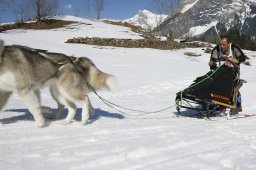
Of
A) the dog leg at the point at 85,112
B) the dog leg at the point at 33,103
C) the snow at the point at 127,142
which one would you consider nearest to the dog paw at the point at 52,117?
the snow at the point at 127,142

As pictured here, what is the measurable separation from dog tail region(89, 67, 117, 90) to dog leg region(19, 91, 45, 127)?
111 cm

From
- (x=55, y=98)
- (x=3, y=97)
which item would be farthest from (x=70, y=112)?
(x=3, y=97)

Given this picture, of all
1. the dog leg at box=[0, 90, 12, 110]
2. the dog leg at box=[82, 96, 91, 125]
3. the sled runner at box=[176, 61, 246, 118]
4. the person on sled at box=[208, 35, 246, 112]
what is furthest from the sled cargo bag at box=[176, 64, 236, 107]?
the dog leg at box=[0, 90, 12, 110]

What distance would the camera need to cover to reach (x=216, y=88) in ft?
23.2

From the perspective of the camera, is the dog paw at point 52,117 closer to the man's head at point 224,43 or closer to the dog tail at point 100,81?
the dog tail at point 100,81

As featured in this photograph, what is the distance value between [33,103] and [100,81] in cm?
134

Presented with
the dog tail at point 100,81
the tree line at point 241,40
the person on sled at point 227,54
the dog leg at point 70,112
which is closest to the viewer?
the dog leg at point 70,112

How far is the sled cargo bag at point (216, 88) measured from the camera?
23.0 feet

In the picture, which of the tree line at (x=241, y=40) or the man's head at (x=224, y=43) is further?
the tree line at (x=241, y=40)

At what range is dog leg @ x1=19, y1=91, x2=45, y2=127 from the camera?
212 inches

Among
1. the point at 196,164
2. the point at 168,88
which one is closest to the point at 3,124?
the point at 196,164

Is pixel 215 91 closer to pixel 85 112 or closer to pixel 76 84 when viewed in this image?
pixel 85 112

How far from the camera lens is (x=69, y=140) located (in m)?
4.89

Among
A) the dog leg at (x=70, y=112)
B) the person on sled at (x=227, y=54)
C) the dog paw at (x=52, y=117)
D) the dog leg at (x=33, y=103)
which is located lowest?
the dog paw at (x=52, y=117)
